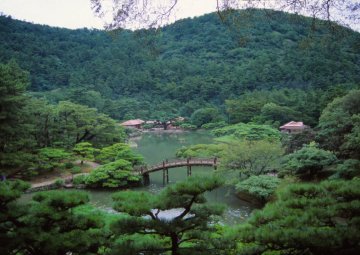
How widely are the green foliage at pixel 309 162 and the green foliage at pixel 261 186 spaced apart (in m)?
1.12

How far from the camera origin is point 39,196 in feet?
19.2

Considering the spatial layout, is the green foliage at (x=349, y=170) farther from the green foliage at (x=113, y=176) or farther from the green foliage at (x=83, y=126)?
the green foliage at (x=83, y=126)

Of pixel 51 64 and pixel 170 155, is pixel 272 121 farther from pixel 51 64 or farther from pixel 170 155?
pixel 51 64

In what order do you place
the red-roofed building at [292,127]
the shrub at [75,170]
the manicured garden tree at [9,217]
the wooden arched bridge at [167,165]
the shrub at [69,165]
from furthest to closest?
the red-roofed building at [292,127] → the shrub at [69,165] → the shrub at [75,170] → the wooden arched bridge at [167,165] → the manicured garden tree at [9,217]

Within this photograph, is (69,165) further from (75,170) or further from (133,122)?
(133,122)

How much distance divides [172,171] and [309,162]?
33.1ft

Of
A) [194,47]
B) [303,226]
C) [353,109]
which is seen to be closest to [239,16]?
[303,226]

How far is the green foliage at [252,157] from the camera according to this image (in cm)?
1655

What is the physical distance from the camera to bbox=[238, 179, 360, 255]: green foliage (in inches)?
187

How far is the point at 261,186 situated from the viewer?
14.4 metres

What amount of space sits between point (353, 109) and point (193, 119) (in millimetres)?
29110

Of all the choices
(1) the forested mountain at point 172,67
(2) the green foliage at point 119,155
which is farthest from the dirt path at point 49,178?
(1) the forested mountain at point 172,67

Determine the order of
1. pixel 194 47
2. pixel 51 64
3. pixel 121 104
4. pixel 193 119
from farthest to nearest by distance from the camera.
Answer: pixel 194 47, pixel 51 64, pixel 121 104, pixel 193 119

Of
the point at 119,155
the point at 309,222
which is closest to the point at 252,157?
the point at 119,155
